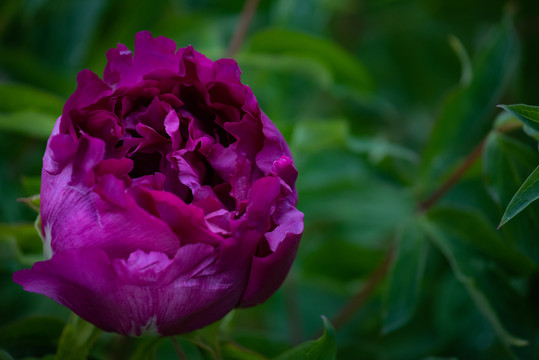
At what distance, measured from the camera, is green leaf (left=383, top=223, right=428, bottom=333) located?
20.5 inches

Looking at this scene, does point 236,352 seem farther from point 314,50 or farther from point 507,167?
point 314,50

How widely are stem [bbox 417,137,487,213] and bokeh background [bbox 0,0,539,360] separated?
14 mm

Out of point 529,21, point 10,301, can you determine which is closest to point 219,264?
point 10,301

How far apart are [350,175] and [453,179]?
144mm

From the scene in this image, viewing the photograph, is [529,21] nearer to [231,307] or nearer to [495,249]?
[495,249]

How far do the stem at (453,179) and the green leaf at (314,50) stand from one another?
21 centimetres

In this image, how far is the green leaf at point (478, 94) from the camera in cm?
60

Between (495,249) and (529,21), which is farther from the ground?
(529,21)

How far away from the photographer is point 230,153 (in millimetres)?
360

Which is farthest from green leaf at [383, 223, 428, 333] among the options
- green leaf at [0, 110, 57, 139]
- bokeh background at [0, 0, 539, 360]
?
green leaf at [0, 110, 57, 139]

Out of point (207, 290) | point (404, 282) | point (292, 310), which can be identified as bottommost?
point (292, 310)

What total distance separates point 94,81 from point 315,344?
202 millimetres

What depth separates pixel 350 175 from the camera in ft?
2.30

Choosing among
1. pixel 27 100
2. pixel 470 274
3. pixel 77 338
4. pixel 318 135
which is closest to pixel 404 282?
pixel 470 274
